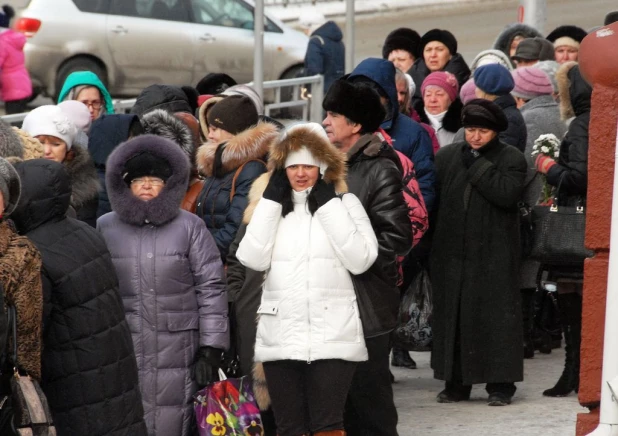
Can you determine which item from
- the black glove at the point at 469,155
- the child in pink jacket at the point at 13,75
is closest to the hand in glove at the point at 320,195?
the black glove at the point at 469,155

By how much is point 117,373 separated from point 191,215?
1.22 metres

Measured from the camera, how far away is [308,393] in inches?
272

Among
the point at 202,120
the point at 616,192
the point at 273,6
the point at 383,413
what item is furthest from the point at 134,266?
the point at 273,6

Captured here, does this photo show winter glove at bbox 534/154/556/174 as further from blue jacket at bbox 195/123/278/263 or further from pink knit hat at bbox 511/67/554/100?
blue jacket at bbox 195/123/278/263

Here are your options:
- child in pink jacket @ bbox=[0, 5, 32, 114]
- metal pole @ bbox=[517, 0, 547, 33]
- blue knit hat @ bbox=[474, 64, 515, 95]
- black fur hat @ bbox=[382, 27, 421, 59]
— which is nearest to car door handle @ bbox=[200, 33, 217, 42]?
child in pink jacket @ bbox=[0, 5, 32, 114]

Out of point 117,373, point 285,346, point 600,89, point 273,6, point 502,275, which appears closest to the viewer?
point 600,89

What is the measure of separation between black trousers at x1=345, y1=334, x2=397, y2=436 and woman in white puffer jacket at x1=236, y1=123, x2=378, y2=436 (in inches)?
17.3

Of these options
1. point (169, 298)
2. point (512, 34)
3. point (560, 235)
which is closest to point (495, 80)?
point (560, 235)

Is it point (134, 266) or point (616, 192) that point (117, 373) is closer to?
point (134, 266)

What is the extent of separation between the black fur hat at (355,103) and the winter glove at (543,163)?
1.36m

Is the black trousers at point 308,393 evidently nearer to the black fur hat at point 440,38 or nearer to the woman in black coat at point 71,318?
the woman in black coat at point 71,318

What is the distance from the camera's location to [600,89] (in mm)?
5719

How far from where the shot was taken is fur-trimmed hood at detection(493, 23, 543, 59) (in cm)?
1304

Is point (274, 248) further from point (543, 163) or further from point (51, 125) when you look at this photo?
point (543, 163)
